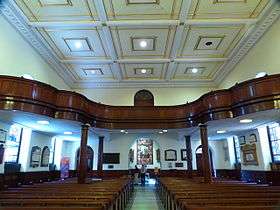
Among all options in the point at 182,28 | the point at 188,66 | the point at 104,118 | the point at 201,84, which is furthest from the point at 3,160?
the point at 201,84

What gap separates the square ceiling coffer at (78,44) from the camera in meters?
11.0

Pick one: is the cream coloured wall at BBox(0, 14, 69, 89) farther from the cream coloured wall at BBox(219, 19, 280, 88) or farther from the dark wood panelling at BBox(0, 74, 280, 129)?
the cream coloured wall at BBox(219, 19, 280, 88)

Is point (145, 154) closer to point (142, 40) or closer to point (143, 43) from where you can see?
point (143, 43)

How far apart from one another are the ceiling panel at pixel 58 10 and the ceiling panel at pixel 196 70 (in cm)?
664

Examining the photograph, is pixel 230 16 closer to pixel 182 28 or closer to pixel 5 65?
pixel 182 28

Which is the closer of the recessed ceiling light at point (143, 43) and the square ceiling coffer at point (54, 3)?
the square ceiling coffer at point (54, 3)

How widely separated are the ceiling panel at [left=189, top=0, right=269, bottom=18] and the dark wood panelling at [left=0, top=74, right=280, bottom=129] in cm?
328

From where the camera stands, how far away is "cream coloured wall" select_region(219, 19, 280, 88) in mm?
A: 8945

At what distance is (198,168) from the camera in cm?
1647

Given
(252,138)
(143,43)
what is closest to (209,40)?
(143,43)

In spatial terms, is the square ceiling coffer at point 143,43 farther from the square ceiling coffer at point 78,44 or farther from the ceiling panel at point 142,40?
the square ceiling coffer at point 78,44

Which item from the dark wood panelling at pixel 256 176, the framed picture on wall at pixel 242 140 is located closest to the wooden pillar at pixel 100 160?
the framed picture on wall at pixel 242 140

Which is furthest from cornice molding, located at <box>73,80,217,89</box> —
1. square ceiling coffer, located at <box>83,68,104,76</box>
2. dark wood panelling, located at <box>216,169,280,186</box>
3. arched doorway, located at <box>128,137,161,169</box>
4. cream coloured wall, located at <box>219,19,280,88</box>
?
arched doorway, located at <box>128,137,161,169</box>

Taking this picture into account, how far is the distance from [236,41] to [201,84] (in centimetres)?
524
